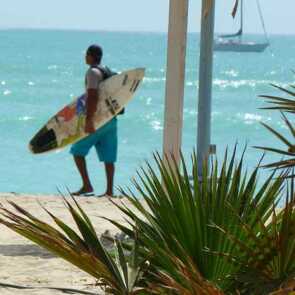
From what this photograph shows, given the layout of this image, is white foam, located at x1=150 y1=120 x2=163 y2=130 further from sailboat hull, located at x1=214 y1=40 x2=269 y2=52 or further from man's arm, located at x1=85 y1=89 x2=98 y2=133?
sailboat hull, located at x1=214 y1=40 x2=269 y2=52

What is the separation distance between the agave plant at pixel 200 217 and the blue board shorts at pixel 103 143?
6.32 m

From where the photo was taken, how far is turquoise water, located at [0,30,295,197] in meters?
22.9

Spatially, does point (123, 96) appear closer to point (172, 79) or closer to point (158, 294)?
point (172, 79)

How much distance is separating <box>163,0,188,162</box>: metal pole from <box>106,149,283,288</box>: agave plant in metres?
3.53

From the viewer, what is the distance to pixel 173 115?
297 inches

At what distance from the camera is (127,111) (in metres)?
39.7

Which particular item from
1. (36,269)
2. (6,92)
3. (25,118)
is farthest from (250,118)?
(36,269)

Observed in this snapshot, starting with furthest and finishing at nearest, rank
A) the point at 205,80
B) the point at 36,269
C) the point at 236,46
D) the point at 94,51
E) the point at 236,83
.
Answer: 1. the point at 236,46
2. the point at 236,83
3. the point at 94,51
4. the point at 205,80
5. the point at 36,269

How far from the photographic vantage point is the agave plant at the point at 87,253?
11.4ft

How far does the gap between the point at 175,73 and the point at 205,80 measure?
2.46 feet

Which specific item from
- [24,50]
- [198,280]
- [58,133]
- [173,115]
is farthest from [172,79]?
[24,50]

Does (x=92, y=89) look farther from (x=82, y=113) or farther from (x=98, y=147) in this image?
(x=82, y=113)

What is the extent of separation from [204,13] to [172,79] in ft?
2.51

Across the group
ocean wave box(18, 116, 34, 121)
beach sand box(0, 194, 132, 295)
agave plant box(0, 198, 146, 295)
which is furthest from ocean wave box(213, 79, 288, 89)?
agave plant box(0, 198, 146, 295)
